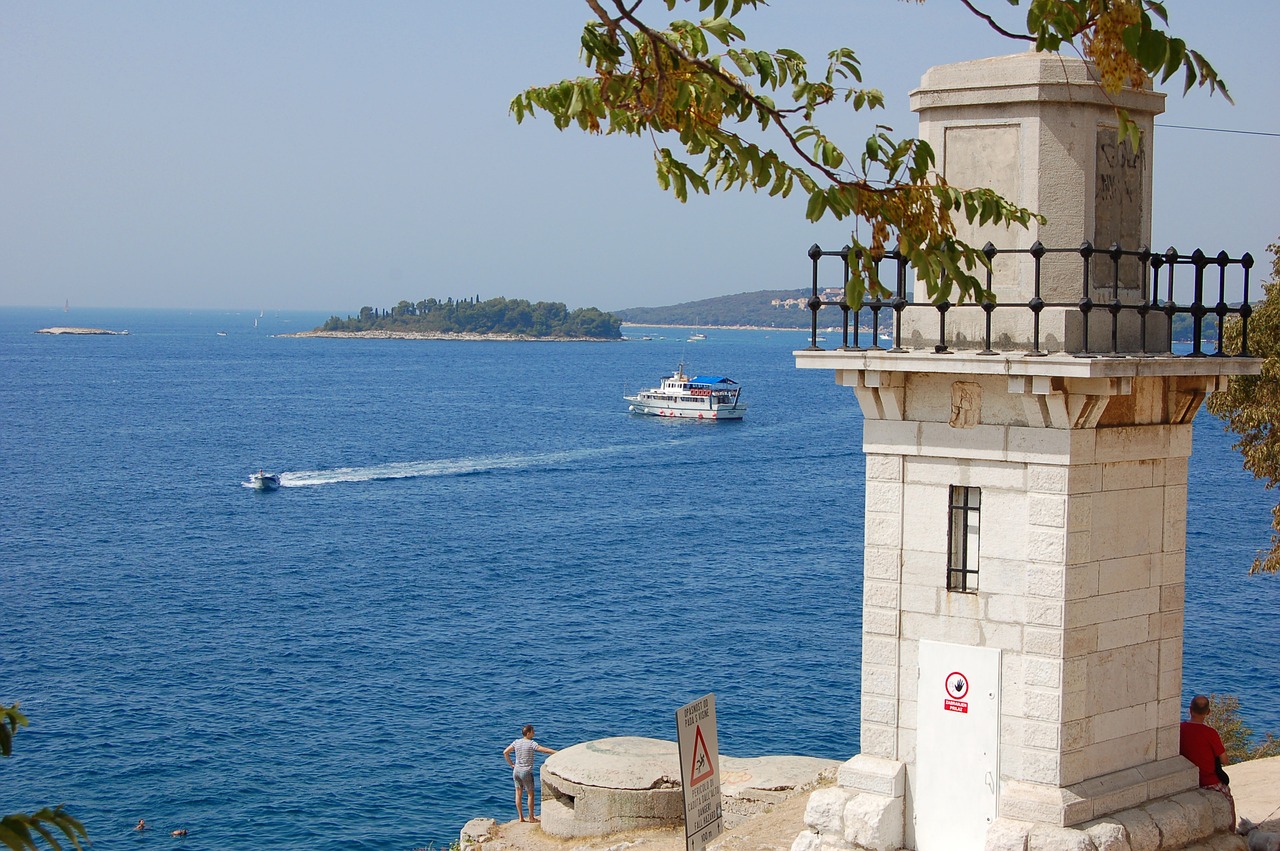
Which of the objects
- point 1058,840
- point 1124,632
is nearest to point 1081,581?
point 1124,632

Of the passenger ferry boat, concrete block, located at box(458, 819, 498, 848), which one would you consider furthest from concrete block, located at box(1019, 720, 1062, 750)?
the passenger ferry boat

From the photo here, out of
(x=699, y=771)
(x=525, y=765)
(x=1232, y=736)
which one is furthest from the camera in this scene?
(x=1232, y=736)

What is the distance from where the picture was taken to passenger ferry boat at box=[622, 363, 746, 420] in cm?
12838

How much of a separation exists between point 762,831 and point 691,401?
11654 centimetres

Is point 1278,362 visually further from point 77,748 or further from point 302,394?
point 302,394

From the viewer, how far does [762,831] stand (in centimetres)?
1357

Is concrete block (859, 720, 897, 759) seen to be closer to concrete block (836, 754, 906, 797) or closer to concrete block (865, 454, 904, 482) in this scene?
concrete block (836, 754, 906, 797)

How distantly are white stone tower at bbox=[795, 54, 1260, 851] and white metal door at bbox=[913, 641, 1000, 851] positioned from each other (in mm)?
17

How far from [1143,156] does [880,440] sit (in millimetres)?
3368

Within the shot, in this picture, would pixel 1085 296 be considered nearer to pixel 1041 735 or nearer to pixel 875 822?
pixel 1041 735

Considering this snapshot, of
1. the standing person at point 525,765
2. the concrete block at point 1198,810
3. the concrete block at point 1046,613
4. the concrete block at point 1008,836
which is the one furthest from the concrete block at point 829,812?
the standing person at point 525,765

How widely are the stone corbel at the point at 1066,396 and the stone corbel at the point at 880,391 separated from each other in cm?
110

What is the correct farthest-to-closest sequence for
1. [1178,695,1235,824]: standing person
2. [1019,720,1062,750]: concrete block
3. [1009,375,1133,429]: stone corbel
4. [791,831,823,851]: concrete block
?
1. [1178,695,1235,824]: standing person
2. [791,831,823,851]: concrete block
3. [1019,720,1062,750]: concrete block
4. [1009,375,1133,429]: stone corbel

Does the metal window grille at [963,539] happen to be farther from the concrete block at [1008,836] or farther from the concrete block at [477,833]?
the concrete block at [477,833]
